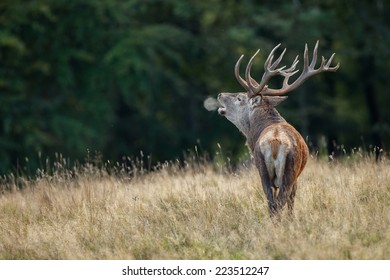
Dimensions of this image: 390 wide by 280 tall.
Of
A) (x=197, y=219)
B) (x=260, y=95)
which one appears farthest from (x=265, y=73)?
(x=197, y=219)

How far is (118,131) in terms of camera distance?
26.4 m

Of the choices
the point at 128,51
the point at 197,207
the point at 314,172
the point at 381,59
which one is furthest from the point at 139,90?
the point at 197,207

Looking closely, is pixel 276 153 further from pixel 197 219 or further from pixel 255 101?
pixel 255 101

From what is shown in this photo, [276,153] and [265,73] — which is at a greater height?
[265,73]

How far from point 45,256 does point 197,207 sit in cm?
166

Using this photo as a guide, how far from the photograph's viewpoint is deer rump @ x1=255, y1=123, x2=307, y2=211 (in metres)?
8.26

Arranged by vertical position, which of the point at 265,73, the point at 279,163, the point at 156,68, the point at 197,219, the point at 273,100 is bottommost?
the point at 197,219

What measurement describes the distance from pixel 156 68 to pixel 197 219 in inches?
651

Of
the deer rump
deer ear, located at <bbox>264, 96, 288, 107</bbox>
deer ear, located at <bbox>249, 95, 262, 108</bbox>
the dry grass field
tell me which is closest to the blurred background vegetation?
the dry grass field

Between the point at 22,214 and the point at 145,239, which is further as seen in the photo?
the point at 22,214

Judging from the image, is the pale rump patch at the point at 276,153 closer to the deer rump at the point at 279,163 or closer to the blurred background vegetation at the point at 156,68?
the deer rump at the point at 279,163

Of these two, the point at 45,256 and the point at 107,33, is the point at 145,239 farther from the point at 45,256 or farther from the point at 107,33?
the point at 107,33

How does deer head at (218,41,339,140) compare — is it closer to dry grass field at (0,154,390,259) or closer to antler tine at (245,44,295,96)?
antler tine at (245,44,295,96)

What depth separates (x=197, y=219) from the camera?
8.77m
